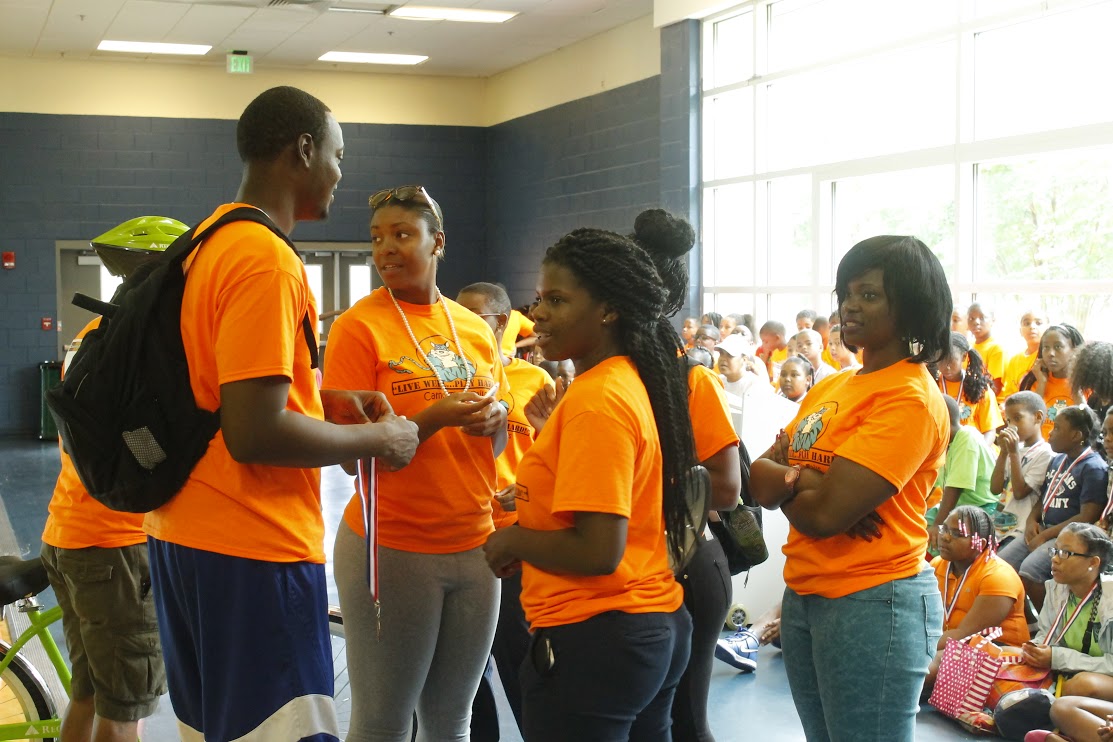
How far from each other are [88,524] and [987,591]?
3.37 meters

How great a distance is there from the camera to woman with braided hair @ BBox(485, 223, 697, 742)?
1739 mm

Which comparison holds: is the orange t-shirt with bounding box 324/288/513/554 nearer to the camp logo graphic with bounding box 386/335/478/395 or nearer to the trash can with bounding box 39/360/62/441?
the camp logo graphic with bounding box 386/335/478/395

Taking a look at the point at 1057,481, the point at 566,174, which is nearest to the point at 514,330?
the point at 1057,481

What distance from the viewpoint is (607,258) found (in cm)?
193

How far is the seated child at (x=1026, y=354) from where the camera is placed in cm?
731

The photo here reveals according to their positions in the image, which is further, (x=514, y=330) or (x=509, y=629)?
(x=514, y=330)

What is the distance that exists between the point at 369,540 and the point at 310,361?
20.3 inches

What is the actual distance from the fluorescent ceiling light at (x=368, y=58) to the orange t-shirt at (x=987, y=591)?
433 inches

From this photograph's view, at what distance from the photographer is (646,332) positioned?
1.96 meters

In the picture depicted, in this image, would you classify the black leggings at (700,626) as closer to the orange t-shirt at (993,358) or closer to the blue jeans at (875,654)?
the blue jeans at (875,654)

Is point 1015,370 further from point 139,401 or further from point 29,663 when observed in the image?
point 139,401

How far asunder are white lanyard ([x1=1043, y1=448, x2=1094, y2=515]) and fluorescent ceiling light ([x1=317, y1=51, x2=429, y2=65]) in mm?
10731

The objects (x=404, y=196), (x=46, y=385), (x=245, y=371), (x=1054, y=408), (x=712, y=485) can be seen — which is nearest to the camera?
(x=245, y=371)

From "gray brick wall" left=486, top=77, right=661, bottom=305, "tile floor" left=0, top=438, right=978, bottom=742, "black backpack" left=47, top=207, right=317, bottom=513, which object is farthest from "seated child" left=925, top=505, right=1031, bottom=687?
"gray brick wall" left=486, top=77, right=661, bottom=305
